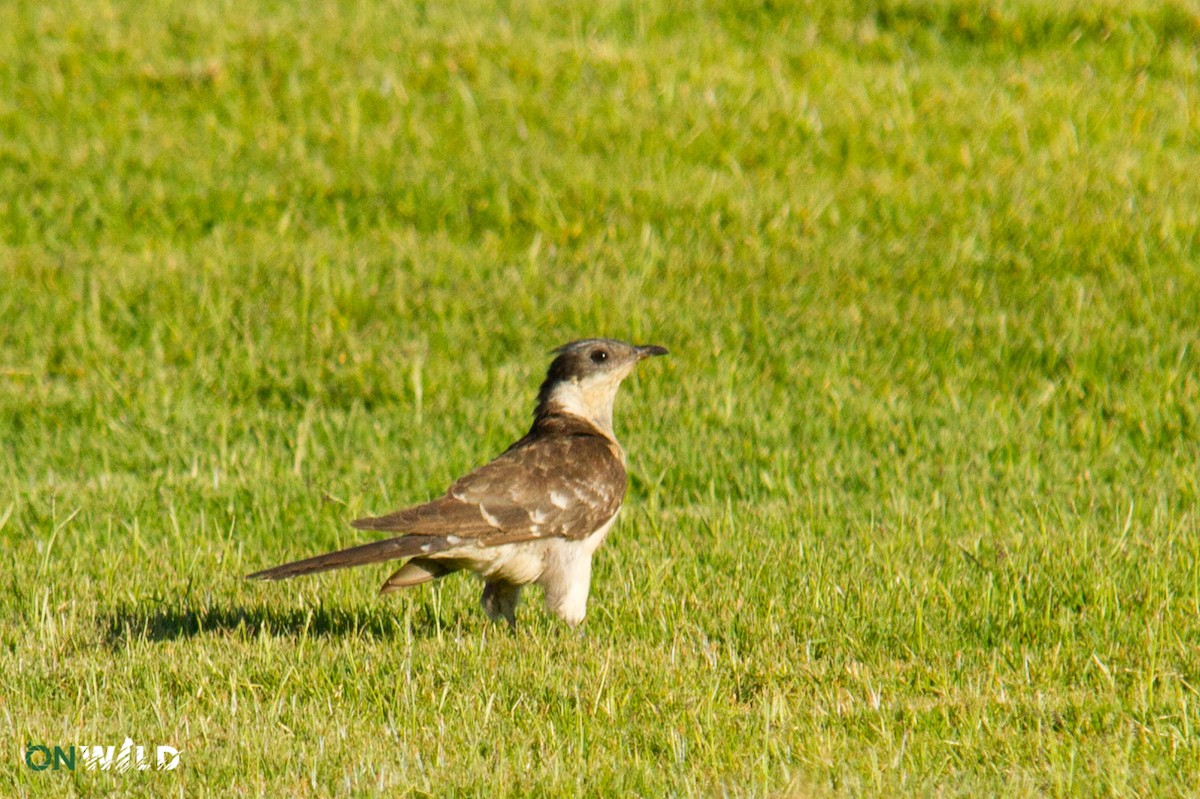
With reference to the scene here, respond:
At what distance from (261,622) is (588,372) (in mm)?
2105

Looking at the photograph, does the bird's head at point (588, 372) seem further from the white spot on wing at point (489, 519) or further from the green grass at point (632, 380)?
the white spot on wing at point (489, 519)

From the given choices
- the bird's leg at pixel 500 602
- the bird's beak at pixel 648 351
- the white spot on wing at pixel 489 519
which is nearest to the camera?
the white spot on wing at pixel 489 519

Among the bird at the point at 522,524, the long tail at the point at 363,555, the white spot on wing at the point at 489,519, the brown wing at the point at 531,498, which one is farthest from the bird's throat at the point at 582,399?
the long tail at the point at 363,555

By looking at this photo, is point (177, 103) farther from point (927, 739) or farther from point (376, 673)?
point (927, 739)

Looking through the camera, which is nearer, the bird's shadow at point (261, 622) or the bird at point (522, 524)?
the bird at point (522, 524)

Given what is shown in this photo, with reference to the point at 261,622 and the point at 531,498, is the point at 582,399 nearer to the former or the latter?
the point at 531,498

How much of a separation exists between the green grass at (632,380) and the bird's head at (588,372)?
2.85ft

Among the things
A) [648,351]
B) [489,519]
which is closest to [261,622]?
[489,519]

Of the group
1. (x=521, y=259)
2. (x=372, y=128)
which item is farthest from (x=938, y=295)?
(x=372, y=128)

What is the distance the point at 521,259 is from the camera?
40.0 ft

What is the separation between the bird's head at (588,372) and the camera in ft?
25.3

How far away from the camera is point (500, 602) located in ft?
23.5

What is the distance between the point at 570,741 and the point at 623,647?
108cm

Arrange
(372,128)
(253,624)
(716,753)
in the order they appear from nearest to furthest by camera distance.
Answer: (716,753) → (253,624) → (372,128)
